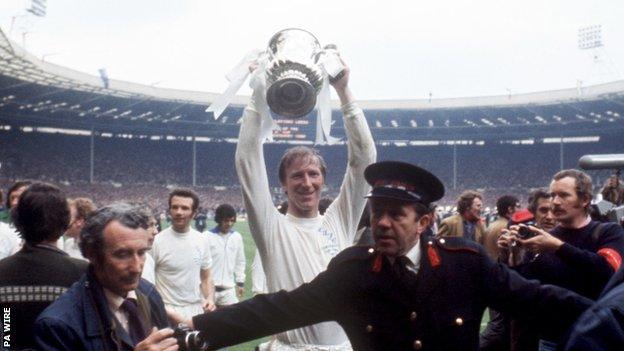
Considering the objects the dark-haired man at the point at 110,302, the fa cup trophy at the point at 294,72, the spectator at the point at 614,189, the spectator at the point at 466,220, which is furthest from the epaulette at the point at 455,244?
the spectator at the point at 466,220

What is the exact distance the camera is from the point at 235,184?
5503 centimetres

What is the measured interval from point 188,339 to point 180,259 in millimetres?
4012

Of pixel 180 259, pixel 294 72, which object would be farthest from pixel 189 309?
pixel 294 72

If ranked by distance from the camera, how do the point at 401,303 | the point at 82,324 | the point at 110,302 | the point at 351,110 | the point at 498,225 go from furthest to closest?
1. the point at 498,225
2. the point at 351,110
3. the point at 401,303
4. the point at 110,302
5. the point at 82,324

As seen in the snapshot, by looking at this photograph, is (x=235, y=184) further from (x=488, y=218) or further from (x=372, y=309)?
(x=372, y=309)

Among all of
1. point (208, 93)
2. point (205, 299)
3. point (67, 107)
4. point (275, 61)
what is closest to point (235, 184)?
point (208, 93)

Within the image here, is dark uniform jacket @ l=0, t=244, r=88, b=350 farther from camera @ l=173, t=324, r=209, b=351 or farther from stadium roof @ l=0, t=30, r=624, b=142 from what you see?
stadium roof @ l=0, t=30, r=624, b=142

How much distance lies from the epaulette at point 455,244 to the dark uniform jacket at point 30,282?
5.67 feet

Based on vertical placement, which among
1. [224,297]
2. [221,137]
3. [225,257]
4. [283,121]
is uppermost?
[283,121]

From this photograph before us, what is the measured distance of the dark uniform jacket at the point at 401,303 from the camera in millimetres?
2631

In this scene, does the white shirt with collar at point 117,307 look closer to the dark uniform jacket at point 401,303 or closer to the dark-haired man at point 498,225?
the dark uniform jacket at point 401,303

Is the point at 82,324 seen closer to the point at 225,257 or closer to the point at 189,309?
the point at 189,309

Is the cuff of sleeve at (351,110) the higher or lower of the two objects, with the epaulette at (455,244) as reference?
higher

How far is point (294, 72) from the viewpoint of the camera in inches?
106
